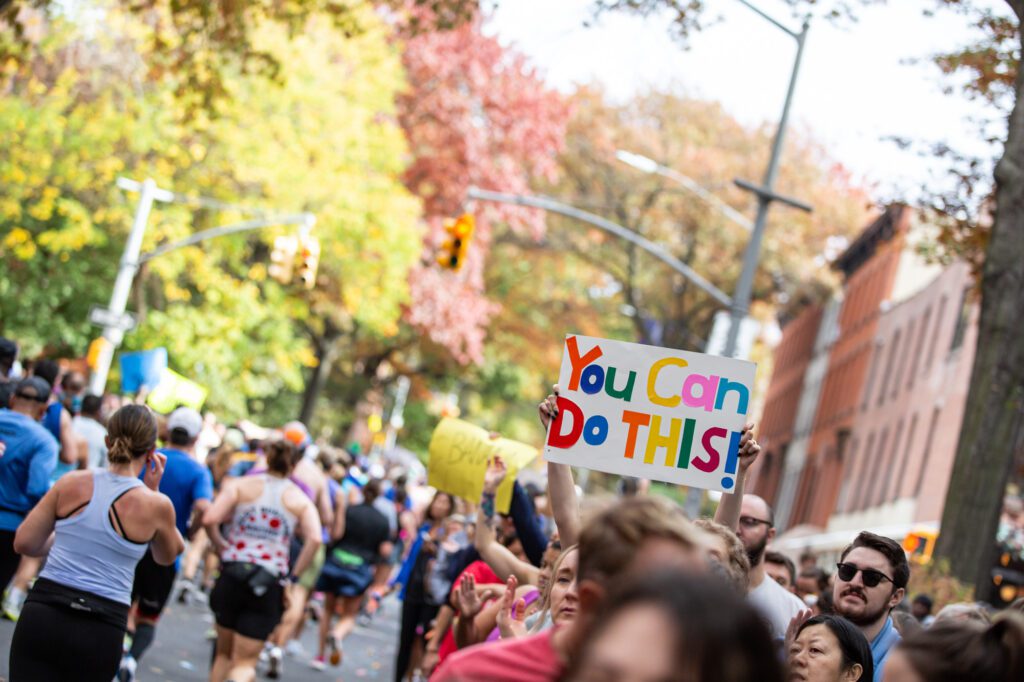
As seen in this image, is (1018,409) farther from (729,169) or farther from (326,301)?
(729,169)

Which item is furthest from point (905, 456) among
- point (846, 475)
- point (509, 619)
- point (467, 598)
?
point (509, 619)

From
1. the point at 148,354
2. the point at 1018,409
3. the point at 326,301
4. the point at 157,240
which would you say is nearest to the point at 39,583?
the point at 1018,409

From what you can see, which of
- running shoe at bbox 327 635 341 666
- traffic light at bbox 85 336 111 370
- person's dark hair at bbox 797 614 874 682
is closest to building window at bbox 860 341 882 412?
traffic light at bbox 85 336 111 370

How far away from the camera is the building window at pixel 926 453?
38.2 metres

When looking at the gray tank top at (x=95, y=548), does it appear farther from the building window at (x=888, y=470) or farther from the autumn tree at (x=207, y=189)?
the building window at (x=888, y=470)

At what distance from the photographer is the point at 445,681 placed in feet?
11.7

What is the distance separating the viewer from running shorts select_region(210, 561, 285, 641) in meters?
11.2

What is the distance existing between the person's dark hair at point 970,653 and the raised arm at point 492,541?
5159 millimetres

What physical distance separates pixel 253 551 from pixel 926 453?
95.5 feet

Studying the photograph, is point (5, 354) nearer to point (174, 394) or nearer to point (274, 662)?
point (274, 662)

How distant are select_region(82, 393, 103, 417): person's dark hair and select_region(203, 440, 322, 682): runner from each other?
3.35 meters

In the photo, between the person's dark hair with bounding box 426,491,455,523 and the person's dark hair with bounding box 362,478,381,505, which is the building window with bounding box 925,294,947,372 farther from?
the person's dark hair with bounding box 426,491,455,523

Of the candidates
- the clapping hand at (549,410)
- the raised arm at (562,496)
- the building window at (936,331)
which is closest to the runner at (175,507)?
the raised arm at (562,496)

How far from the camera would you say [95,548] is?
7.49m
